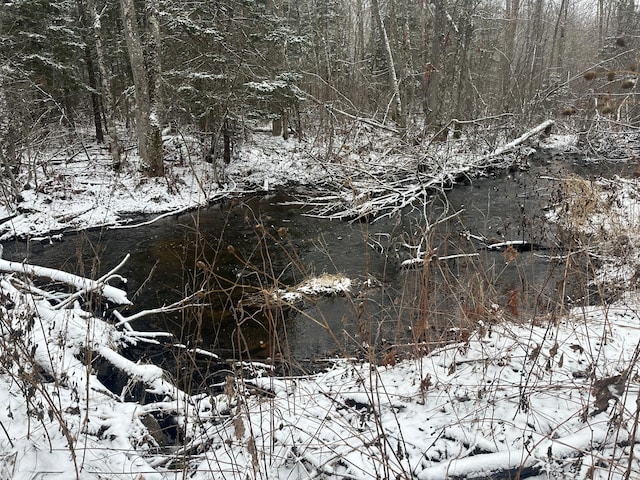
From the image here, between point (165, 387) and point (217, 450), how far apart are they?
0.84m

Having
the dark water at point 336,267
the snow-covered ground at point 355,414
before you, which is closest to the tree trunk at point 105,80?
the dark water at point 336,267

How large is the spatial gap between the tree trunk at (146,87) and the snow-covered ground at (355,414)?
322 inches

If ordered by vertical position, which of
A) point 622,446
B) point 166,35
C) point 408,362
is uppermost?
point 166,35

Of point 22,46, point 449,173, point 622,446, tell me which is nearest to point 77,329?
point 622,446

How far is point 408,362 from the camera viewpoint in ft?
11.1

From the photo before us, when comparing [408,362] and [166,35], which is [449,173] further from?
[166,35]

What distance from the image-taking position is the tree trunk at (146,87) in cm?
1049

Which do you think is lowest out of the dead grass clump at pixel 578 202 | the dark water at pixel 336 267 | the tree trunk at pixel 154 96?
the dark water at pixel 336 267

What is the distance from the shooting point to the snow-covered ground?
2047 mm

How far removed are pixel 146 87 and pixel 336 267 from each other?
761 centimetres

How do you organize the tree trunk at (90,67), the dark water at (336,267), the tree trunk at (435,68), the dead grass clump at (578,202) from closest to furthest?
the dark water at (336,267) → the dead grass clump at (578,202) → the tree trunk at (435,68) → the tree trunk at (90,67)

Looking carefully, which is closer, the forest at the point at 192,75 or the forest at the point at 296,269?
the forest at the point at 296,269

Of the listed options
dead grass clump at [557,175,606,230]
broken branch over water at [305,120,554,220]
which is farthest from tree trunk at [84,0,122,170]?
dead grass clump at [557,175,606,230]

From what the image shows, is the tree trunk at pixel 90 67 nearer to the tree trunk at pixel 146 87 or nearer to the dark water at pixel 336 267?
the tree trunk at pixel 146 87
